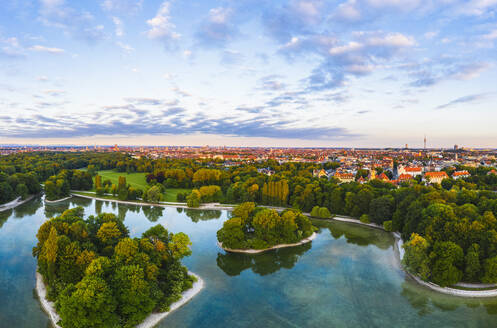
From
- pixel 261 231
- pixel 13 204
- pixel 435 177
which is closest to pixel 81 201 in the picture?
pixel 13 204

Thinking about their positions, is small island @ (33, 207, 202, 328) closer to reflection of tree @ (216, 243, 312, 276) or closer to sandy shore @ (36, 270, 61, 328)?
sandy shore @ (36, 270, 61, 328)

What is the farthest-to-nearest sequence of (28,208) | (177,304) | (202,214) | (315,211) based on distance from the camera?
(28,208), (202,214), (315,211), (177,304)

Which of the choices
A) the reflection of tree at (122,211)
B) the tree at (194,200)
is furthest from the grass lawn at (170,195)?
the reflection of tree at (122,211)

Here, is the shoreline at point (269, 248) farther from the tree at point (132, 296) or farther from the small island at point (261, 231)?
the tree at point (132, 296)

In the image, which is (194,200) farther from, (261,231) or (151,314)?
(151,314)

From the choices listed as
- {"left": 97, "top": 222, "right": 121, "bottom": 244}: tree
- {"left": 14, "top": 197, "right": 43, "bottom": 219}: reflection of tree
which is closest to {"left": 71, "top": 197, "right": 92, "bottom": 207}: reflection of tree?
{"left": 14, "top": 197, "right": 43, "bottom": 219}: reflection of tree
